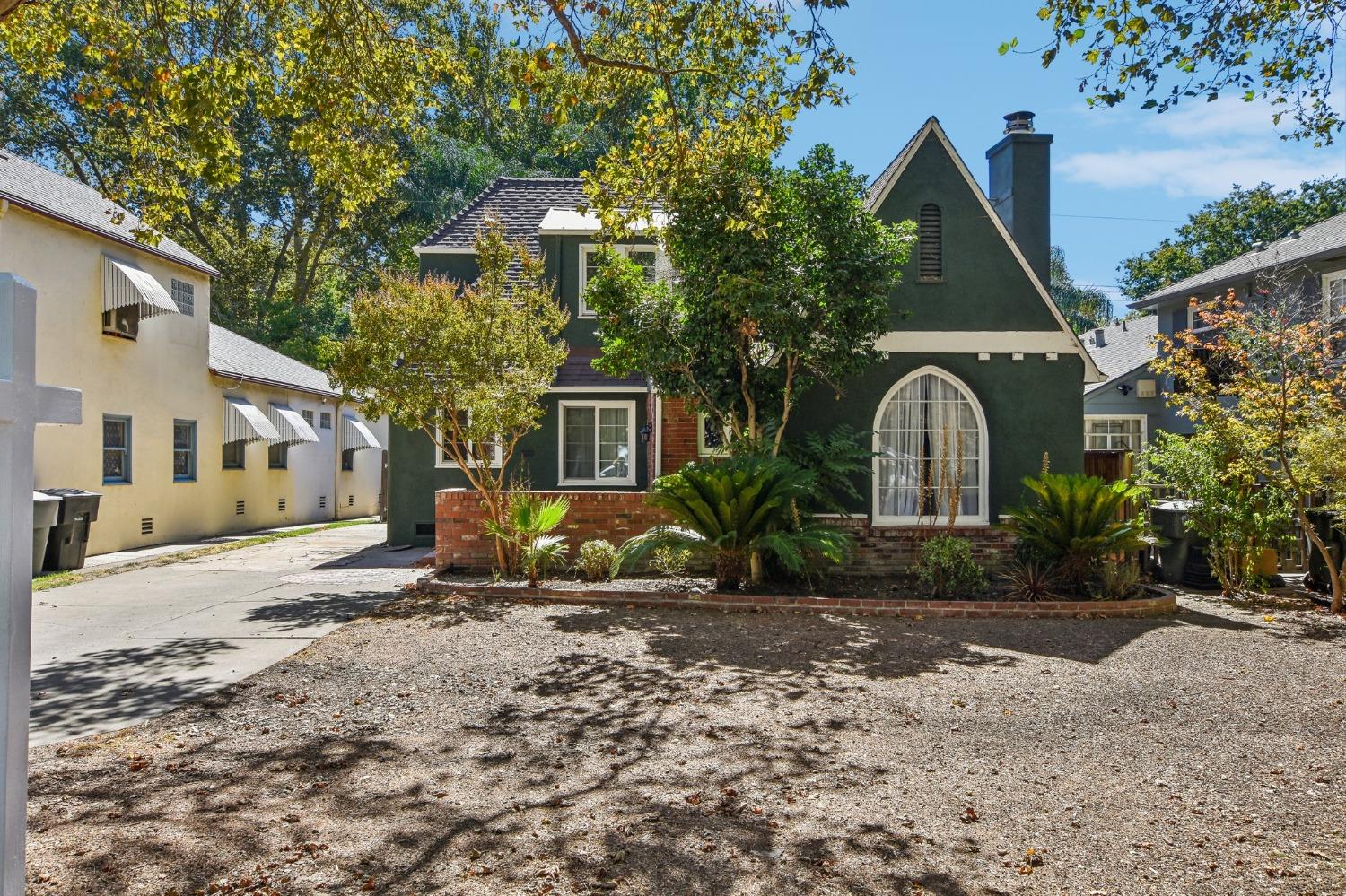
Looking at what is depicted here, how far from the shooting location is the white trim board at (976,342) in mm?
13422

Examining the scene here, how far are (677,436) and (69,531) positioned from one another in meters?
10.3

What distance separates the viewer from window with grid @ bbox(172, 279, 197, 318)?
1955 centimetres

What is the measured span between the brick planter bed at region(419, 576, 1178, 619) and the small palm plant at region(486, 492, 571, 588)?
2.45 ft

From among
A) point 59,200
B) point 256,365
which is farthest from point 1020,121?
point 256,365

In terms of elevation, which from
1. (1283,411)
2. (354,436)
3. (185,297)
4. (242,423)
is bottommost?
(1283,411)

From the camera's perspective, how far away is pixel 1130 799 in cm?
469

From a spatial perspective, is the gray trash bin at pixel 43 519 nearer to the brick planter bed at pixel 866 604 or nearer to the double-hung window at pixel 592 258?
the brick planter bed at pixel 866 604

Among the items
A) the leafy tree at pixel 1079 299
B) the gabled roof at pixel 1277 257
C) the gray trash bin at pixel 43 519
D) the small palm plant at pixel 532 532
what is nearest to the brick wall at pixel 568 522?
the small palm plant at pixel 532 532

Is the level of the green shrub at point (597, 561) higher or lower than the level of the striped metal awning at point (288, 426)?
lower

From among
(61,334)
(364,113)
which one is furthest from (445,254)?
(364,113)

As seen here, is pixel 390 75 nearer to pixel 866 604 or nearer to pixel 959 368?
pixel 866 604

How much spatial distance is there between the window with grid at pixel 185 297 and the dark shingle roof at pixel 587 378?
9598 millimetres

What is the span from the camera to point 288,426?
23.4 meters

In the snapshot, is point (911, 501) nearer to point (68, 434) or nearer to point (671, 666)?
point (671, 666)
